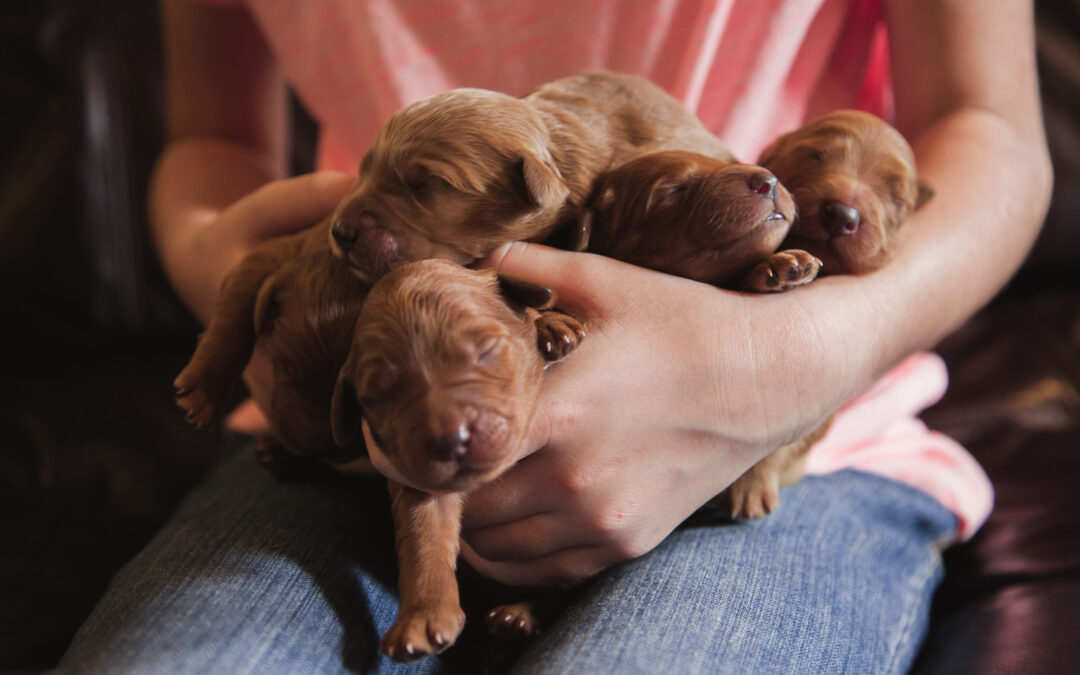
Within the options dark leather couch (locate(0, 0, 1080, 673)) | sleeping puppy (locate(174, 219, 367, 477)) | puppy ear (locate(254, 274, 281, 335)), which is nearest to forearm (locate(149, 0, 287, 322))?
dark leather couch (locate(0, 0, 1080, 673))

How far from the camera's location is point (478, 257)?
152 cm

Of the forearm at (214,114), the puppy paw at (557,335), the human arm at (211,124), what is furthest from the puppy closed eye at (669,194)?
the forearm at (214,114)

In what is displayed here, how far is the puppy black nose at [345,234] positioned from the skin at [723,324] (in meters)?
0.27

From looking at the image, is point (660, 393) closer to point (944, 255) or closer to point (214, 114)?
point (944, 255)

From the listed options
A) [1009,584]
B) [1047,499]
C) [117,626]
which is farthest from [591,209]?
[1047,499]

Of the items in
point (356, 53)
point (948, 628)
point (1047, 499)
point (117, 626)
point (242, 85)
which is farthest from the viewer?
point (242, 85)

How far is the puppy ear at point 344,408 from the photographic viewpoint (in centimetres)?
132

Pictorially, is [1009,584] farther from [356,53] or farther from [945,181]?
[356,53]

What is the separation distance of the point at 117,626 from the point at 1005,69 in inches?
97.4

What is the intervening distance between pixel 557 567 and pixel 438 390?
1.60ft

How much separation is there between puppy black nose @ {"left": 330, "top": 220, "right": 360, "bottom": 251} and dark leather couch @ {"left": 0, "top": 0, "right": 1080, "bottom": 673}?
165 cm

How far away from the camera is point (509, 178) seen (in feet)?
4.83

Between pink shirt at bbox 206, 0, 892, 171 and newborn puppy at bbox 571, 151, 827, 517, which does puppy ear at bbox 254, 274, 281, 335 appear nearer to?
newborn puppy at bbox 571, 151, 827, 517

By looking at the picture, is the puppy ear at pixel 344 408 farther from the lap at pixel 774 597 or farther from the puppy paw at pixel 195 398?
the lap at pixel 774 597
